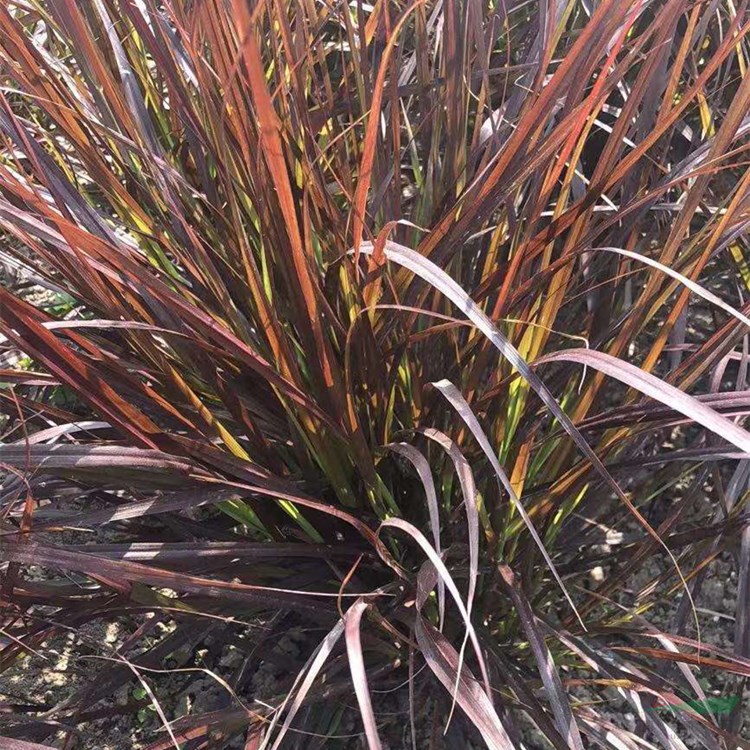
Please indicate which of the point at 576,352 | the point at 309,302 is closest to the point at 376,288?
the point at 309,302

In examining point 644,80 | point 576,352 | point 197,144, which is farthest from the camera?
point 197,144

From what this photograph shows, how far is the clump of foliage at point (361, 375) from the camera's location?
68cm

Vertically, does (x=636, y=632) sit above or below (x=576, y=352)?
below

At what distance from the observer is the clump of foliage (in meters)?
0.68

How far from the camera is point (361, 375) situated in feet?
2.68

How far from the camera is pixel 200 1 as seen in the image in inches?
25.5

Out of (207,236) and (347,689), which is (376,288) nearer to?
(207,236)

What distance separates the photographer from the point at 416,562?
0.92 metres

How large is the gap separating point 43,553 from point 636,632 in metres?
0.56

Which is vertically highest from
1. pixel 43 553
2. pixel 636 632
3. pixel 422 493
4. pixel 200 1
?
pixel 200 1

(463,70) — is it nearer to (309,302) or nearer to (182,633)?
(309,302)

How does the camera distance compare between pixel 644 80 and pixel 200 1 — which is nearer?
pixel 200 1

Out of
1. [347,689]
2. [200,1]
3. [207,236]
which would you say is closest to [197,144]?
[207,236]

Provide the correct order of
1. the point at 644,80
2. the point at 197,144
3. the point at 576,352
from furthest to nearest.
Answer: the point at 197,144 → the point at 644,80 → the point at 576,352
